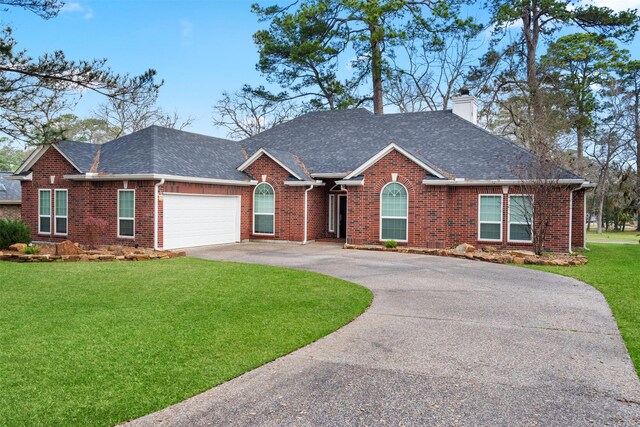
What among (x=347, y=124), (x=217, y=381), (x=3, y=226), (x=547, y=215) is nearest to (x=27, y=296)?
(x=217, y=381)

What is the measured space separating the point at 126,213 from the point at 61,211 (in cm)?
371

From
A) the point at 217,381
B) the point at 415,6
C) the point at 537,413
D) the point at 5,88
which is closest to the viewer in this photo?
the point at 537,413

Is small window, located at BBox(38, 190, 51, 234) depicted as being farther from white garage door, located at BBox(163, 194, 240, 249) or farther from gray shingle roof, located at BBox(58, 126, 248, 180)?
white garage door, located at BBox(163, 194, 240, 249)

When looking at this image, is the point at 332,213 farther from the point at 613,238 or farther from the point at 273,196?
the point at 613,238

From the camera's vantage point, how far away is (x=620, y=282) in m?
10.9

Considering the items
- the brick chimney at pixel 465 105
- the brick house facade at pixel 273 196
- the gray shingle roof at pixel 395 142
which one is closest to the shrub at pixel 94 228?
the brick house facade at pixel 273 196

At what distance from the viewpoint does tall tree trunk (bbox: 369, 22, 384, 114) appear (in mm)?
29875

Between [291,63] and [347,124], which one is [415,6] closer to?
[291,63]

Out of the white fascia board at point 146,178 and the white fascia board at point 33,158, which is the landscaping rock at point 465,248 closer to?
the white fascia board at point 146,178

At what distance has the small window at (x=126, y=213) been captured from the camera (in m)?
16.7

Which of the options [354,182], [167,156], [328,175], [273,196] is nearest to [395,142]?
[354,182]

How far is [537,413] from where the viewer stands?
13.5 feet

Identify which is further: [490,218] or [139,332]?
[490,218]

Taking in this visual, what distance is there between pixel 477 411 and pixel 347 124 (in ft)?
66.7
